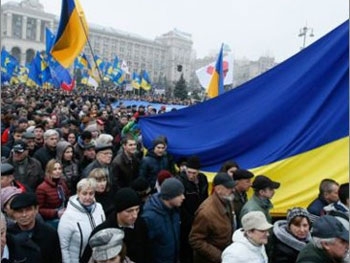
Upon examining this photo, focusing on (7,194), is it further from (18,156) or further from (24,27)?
(24,27)

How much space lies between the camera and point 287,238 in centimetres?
300

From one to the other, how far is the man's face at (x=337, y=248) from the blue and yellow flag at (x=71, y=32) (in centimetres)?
549

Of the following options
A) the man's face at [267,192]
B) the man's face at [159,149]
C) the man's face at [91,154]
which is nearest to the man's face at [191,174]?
the man's face at [159,149]

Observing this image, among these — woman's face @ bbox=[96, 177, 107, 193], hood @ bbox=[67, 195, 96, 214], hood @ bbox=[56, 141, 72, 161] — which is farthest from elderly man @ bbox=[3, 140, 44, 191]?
hood @ bbox=[67, 195, 96, 214]

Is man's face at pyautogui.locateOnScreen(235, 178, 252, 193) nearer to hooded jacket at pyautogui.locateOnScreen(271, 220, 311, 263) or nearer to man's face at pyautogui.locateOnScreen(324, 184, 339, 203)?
man's face at pyautogui.locateOnScreen(324, 184, 339, 203)

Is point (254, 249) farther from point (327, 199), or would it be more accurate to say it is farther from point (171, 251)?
point (327, 199)

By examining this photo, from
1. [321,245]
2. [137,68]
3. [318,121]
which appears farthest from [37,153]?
[137,68]

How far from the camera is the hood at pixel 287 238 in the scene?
2973mm

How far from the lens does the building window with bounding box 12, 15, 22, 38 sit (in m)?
79.3

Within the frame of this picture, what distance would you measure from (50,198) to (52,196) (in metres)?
0.02

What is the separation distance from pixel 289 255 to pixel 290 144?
133cm

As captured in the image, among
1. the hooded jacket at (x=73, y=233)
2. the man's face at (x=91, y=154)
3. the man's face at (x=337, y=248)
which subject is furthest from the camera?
the man's face at (x=91, y=154)

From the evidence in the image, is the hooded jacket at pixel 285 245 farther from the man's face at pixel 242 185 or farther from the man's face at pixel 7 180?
the man's face at pixel 7 180

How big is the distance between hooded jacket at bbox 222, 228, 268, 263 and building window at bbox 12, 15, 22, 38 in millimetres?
82543
